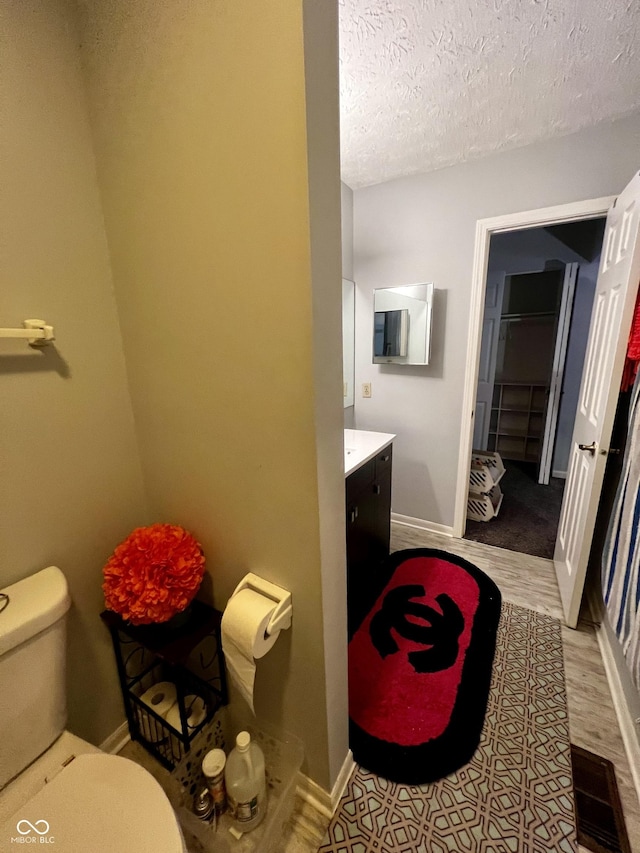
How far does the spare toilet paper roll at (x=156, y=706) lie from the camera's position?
1.19 meters

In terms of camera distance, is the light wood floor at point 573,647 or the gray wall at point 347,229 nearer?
the light wood floor at point 573,647

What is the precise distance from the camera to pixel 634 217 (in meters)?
1.35

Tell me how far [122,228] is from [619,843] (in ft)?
7.54

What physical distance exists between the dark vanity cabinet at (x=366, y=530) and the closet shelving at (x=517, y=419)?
2596 mm

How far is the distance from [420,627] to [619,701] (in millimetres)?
779

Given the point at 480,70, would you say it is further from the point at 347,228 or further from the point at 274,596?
the point at 274,596

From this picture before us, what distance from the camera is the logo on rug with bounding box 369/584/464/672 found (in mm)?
1555

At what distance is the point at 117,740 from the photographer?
1.23 m

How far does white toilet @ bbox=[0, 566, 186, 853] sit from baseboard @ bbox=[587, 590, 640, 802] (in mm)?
1458

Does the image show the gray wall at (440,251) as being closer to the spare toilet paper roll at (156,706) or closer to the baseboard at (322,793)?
the baseboard at (322,793)

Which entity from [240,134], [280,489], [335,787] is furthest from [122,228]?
[335,787]

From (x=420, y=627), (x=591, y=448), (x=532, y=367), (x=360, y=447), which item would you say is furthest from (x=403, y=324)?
(x=532, y=367)

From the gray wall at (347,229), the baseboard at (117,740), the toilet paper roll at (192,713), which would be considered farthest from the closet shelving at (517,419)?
the baseboard at (117,740)

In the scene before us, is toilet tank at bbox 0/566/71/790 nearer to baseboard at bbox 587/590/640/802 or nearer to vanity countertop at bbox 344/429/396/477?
vanity countertop at bbox 344/429/396/477
